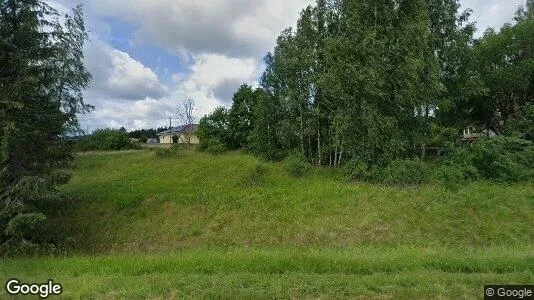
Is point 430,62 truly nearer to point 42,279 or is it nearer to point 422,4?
point 422,4

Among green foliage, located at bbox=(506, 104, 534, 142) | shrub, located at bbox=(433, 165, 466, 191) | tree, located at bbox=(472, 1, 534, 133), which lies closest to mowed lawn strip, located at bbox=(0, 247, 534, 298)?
shrub, located at bbox=(433, 165, 466, 191)

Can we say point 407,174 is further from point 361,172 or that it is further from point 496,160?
point 496,160

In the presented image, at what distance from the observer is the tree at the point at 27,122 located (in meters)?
11.5

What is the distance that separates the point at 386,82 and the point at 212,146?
811 inches

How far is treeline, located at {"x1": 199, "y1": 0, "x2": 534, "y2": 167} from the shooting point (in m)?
21.7

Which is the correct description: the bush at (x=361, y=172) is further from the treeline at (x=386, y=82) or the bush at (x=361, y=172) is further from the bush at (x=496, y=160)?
the bush at (x=496, y=160)

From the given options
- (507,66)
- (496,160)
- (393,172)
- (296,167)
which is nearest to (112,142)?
(296,167)

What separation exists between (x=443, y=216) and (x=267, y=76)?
1869 centimetres

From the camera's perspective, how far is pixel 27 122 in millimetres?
12391

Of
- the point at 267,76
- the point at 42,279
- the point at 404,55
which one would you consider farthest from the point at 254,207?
the point at 267,76

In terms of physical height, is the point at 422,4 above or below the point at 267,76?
above

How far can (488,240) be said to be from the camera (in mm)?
14133

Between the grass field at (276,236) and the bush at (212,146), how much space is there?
1021 centimetres

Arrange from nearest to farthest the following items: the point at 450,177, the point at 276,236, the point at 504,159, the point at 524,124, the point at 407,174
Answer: the point at 276,236
the point at 450,177
the point at 407,174
the point at 504,159
the point at 524,124
